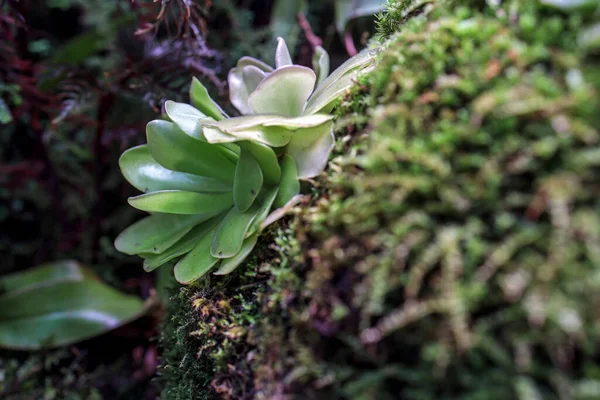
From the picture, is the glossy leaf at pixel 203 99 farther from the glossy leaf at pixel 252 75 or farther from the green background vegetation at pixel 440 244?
the green background vegetation at pixel 440 244

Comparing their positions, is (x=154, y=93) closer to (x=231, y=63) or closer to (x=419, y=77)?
(x=231, y=63)

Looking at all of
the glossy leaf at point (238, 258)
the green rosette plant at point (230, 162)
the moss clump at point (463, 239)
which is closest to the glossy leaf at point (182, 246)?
the green rosette plant at point (230, 162)

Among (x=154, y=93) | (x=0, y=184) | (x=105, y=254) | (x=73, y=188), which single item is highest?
(x=154, y=93)

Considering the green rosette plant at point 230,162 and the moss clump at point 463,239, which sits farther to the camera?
the green rosette plant at point 230,162

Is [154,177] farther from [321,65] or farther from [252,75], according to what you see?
[321,65]

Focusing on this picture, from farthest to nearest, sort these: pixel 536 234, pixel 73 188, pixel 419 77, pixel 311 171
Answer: pixel 73 188 → pixel 311 171 → pixel 419 77 → pixel 536 234

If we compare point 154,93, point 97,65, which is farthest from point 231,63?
point 97,65

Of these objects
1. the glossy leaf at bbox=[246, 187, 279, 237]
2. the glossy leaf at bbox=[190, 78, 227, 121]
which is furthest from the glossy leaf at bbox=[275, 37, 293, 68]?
the glossy leaf at bbox=[246, 187, 279, 237]
